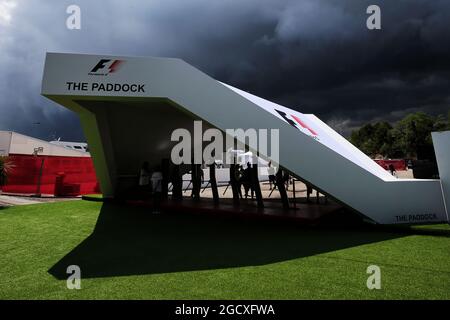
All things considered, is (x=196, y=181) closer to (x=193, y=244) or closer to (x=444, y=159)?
(x=193, y=244)

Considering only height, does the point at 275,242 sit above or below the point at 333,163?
below

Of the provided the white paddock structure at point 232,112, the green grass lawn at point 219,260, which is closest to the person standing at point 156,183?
the green grass lawn at point 219,260

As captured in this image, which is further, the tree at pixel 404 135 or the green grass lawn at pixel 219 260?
the tree at pixel 404 135

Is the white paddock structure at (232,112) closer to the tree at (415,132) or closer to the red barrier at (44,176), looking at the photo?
the red barrier at (44,176)

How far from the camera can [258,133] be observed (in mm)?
6289

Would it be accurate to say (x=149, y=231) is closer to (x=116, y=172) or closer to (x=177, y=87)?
(x=177, y=87)

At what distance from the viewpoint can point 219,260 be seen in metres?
4.59

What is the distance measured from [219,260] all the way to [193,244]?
1.21 meters

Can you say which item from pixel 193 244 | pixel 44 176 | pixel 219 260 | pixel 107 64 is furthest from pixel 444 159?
pixel 44 176

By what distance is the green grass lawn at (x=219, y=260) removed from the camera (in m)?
3.38

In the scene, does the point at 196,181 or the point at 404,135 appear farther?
the point at 404,135

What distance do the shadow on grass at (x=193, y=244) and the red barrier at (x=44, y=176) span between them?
335 inches

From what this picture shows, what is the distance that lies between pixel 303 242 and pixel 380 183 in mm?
2446
